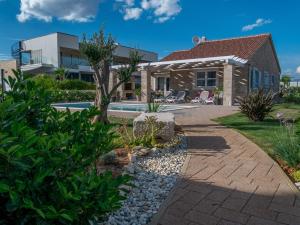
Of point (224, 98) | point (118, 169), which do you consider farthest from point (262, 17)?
point (118, 169)

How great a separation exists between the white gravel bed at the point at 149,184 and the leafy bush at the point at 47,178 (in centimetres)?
66

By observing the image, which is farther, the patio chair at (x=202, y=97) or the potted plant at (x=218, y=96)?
the patio chair at (x=202, y=97)

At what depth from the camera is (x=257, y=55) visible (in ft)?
79.3

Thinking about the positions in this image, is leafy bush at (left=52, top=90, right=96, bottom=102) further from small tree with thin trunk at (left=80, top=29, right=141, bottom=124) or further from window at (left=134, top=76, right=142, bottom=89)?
small tree with thin trunk at (left=80, top=29, right=141, bottom=124)

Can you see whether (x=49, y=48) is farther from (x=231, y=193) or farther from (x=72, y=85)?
(x=231, y=193)

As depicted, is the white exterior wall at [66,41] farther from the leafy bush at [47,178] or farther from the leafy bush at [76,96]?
the leafy bush at [47,178]

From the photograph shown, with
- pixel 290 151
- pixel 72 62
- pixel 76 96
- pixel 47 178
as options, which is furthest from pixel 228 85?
pixel 72 62

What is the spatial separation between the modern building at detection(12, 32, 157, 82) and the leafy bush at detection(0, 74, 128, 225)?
36261 mm

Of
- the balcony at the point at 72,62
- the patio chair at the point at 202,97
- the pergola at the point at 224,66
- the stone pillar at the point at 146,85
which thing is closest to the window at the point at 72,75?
the balcony at the point at 72,62

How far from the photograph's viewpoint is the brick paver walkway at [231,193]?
3053 mm

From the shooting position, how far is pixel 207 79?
2494 cm

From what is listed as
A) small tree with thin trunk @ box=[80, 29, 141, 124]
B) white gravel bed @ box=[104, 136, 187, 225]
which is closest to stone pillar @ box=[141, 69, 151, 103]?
small tree with thin trunk @ box=[80, 29, 141, 124]

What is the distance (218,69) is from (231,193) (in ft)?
70.3

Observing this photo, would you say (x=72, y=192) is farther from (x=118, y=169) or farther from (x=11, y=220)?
(x=118, y=169)
